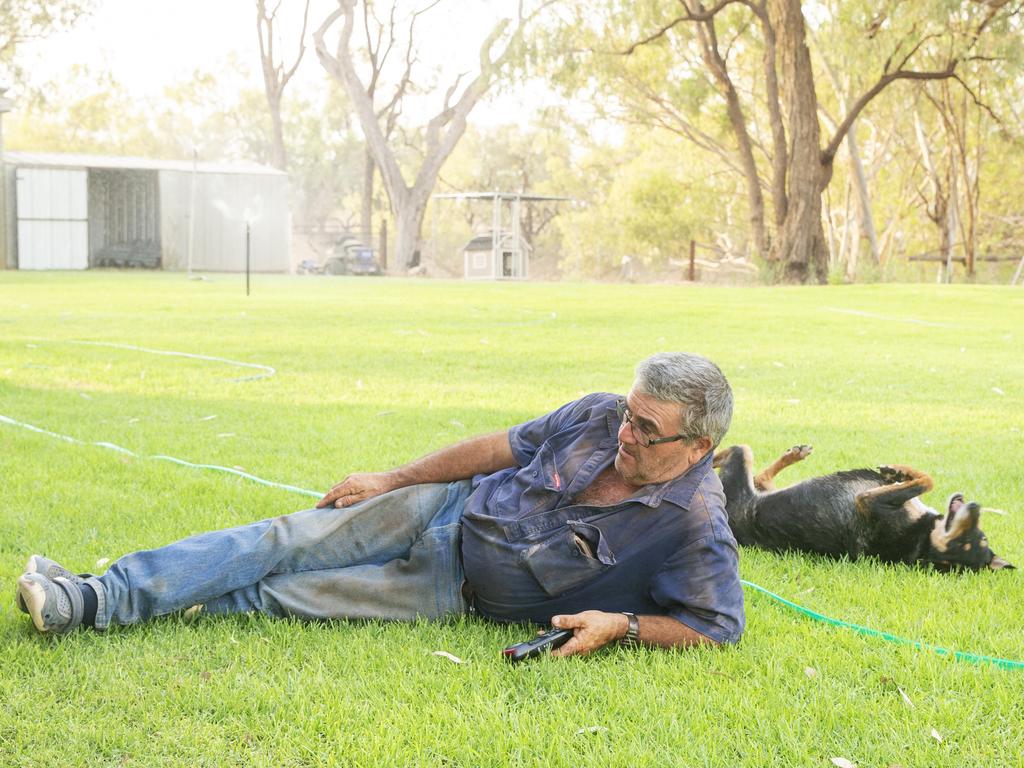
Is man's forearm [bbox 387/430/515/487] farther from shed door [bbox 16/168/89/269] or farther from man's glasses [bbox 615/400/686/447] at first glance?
shed door [bbox 16/168/89/269]

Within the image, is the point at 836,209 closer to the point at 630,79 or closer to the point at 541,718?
the point at 630,79

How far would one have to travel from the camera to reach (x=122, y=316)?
50.7 feet

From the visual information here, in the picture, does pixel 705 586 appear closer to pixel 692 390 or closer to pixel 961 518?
pixel 692 390

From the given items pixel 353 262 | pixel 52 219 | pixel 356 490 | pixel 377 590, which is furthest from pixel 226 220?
pixel 377 590

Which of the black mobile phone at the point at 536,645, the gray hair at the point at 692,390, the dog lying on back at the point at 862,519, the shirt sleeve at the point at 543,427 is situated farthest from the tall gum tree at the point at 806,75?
the black mobile phone at the point at 536,645

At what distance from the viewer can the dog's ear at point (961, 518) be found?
4.18 metres

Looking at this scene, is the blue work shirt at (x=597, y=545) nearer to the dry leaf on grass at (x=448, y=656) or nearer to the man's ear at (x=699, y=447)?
the man's ear at (x=699, y=447)

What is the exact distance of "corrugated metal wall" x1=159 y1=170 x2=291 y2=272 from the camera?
1421 inches

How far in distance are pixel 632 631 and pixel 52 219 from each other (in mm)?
34373

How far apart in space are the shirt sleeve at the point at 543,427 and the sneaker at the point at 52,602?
4.80 ft

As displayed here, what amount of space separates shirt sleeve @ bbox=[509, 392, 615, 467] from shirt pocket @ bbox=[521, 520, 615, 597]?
0.39 metres

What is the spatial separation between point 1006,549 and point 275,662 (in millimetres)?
3141

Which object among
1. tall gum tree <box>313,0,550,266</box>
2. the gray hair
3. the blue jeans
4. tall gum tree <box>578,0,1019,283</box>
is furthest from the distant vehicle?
the gray hair

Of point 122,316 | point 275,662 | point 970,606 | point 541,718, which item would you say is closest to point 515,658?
point 541,718
